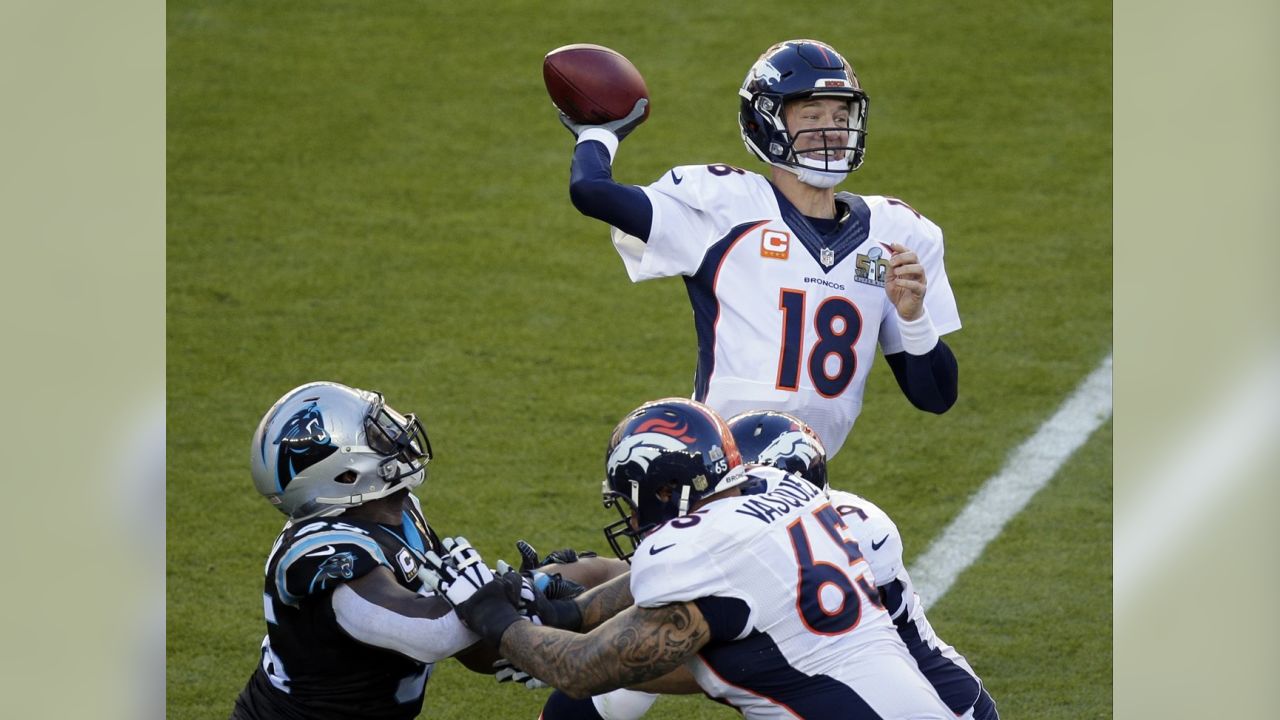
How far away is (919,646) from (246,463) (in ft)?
13.3

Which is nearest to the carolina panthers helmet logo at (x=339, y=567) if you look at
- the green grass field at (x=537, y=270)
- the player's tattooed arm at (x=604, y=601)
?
the player's tattooed arm at (x=604, y=601)

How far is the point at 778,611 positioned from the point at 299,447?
1254 mm

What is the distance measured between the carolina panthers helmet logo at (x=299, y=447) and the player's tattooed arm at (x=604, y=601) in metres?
0.72

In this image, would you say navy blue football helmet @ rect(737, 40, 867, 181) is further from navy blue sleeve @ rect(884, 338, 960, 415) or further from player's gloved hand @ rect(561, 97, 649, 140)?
navy blue sleeve @ rect(884, 338, 960, 415)

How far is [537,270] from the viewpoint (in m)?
9.09

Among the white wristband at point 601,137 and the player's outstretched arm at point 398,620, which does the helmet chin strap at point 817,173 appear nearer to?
the white wristband at point 601,137

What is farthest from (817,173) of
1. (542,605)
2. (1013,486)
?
(1013,486)

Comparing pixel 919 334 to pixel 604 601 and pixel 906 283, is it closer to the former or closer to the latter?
pixel 906 283

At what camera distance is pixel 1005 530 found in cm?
701

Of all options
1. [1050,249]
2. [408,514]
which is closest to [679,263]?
[408,514]

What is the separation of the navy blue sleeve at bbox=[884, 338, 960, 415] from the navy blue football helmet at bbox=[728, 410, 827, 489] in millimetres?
535

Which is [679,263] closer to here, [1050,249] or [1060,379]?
[1060,379]

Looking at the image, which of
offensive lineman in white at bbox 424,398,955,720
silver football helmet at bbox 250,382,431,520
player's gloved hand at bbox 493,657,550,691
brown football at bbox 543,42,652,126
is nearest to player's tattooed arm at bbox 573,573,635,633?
player's gloved hand at bbox 493,657,550,691
